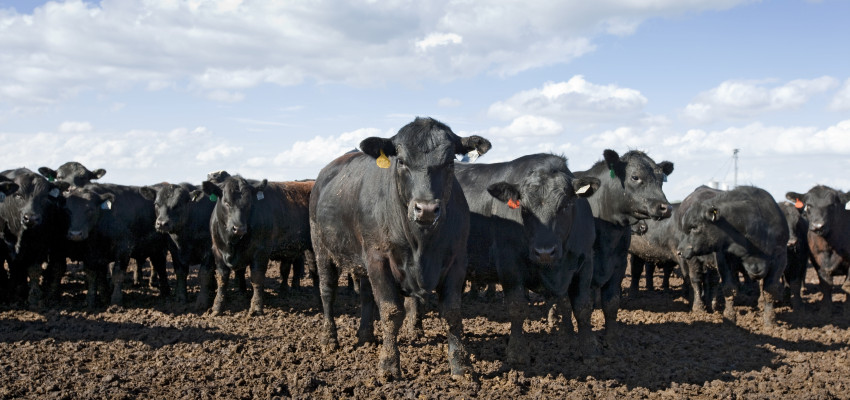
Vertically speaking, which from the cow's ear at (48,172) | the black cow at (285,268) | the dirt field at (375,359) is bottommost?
the dirt field at (375,359)

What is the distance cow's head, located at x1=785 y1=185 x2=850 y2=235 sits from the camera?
1164 cm

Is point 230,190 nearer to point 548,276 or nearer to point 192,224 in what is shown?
point 192,224

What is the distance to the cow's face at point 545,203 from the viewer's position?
6887mm

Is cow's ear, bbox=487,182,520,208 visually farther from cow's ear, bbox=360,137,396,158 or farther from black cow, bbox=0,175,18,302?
black cow, bbox=0,175,18,302

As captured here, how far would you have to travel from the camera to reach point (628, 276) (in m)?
17.5

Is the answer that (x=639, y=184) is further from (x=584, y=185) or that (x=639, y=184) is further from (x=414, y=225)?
(x=414, y=225)

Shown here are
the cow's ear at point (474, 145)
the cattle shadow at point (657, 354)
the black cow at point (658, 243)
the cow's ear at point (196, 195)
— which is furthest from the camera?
the black cow at point (658, 243)

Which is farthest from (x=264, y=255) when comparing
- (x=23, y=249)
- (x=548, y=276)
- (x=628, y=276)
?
(x=628, y=276)

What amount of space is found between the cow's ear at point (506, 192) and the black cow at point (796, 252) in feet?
22.3

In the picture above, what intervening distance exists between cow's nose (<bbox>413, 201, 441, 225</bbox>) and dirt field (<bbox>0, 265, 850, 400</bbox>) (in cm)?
150

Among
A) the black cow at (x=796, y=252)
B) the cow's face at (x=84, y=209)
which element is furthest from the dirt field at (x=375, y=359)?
the cow's face at (x=84, y=209)

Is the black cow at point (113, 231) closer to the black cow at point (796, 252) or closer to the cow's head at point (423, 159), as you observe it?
the cow's head at point (423, 159)

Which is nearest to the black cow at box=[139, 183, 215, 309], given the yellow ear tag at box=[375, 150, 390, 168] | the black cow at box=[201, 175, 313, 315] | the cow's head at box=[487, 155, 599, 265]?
the black cow at box=[201, 175, 313, 315]

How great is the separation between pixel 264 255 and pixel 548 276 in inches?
215
